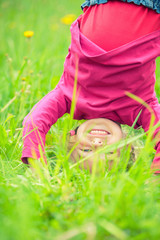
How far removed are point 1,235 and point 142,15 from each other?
100 cm

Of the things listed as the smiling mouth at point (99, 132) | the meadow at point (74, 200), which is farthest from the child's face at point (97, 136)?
the meadow at point (74, 200)

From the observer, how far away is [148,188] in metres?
1.10

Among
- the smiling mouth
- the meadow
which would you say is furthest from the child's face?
the meadow

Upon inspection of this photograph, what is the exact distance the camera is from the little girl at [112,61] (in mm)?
1320

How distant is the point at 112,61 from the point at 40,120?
1.34 feet

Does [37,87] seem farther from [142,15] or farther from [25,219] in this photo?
[25,219]

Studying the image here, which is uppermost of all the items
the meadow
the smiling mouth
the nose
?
the meadow

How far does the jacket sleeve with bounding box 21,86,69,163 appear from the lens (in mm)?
1360

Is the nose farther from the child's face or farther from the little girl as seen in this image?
the little girl

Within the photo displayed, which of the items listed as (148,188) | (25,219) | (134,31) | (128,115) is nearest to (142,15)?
(134,31)

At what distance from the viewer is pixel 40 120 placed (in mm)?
1435

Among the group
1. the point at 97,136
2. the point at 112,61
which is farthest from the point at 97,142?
the point at 112,61

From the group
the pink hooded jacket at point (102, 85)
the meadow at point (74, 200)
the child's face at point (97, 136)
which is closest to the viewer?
the meadow at point (74, 200)

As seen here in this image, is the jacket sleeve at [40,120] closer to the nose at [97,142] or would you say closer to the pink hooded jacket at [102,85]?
the pink hooded jacket at [102,85]
